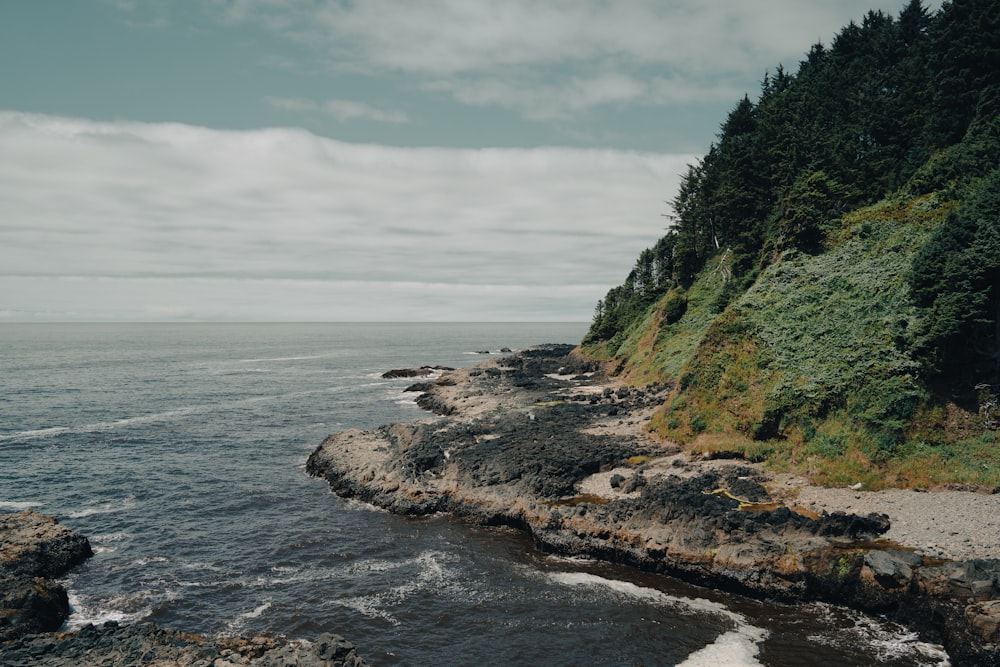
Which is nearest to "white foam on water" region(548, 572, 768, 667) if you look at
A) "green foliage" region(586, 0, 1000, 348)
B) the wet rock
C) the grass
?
the wet rock

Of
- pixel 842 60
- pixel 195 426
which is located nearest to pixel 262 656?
pixel 195 426

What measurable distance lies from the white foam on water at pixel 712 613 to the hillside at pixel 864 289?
11963 mm

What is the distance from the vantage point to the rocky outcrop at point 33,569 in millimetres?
21297

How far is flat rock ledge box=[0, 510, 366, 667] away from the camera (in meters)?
17.7

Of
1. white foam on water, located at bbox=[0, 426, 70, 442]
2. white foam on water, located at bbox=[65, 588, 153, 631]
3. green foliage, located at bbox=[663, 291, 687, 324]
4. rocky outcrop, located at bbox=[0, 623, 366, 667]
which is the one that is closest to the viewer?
rocky outcrop, located at bbox=[0, 623, 366, 667]

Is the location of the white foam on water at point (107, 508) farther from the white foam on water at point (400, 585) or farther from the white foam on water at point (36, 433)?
the white foam on water at point (36, 433)

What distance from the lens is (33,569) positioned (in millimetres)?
25922

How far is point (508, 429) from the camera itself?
155 ft

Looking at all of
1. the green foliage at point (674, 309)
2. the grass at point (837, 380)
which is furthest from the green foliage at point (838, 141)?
the green foliage at point (674, 309)

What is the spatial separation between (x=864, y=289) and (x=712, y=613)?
88.1 feet

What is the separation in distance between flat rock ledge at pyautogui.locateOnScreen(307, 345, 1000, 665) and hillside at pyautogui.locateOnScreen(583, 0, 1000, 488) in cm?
516

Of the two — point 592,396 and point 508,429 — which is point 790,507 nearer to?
point 508,429

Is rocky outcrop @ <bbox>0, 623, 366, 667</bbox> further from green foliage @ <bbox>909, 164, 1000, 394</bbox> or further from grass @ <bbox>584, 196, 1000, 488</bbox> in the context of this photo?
green foliage @ <bbox>909, 164, 1000, 394</bbox>

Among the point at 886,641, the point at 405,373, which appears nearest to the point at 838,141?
the point at 886,641
